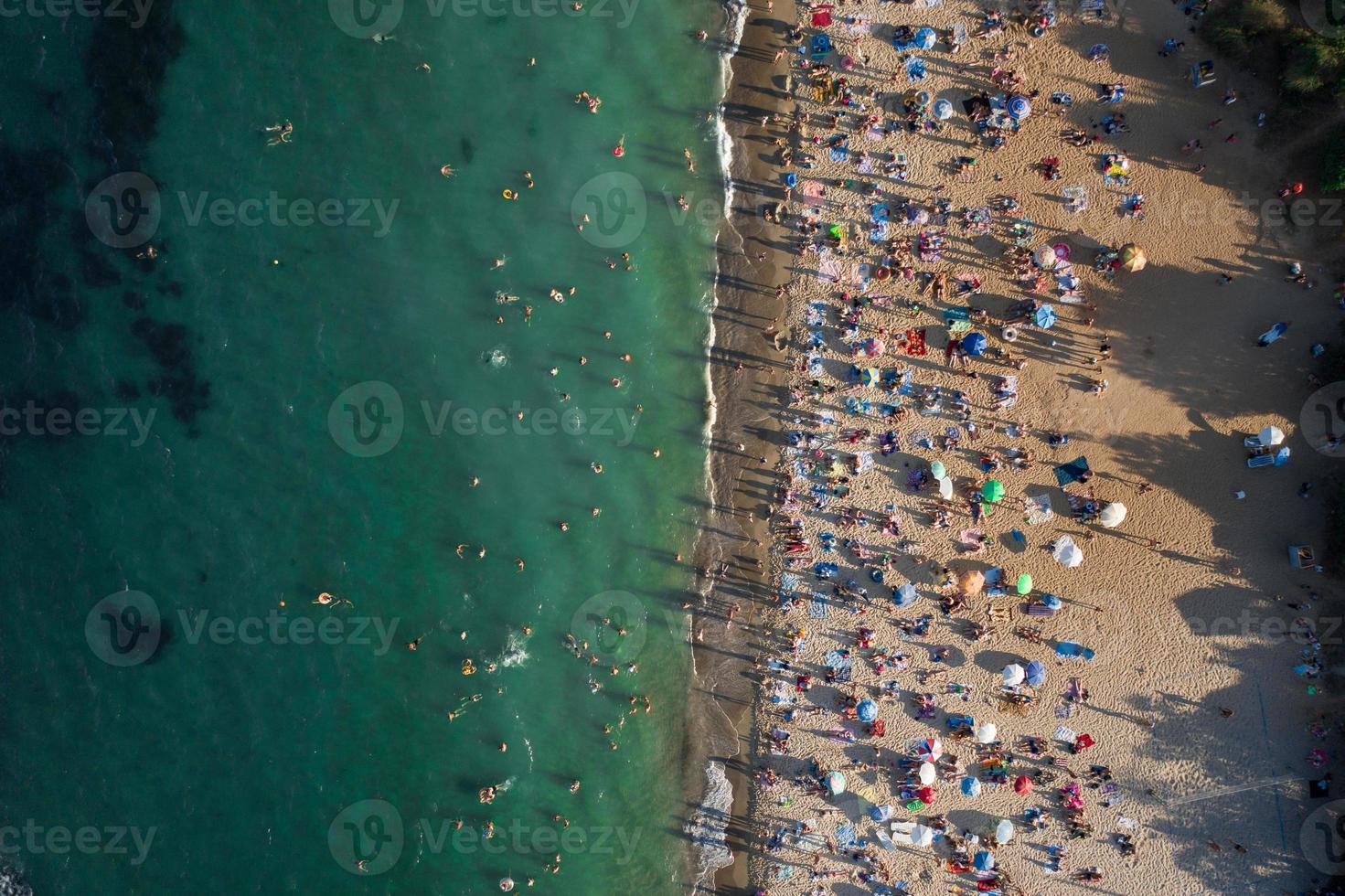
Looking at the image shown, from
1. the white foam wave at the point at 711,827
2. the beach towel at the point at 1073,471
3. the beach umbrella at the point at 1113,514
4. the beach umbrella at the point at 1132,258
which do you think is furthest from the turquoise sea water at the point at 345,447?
the beach umbrella at the point at 1132,258

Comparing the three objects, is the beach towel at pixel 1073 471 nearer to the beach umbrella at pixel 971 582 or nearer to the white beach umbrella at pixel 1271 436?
the beach umbrella at pixel 971 582

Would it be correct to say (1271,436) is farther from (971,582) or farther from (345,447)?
(345,447)

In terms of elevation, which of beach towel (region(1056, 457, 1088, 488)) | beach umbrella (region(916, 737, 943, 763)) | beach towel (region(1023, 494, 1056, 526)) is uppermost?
beach towel (region(1056, 457, 1088, 488))

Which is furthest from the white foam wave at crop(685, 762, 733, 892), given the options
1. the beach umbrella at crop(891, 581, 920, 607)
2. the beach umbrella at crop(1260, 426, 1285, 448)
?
the beach umbrella at crop(1260, 426, 1285, 448)

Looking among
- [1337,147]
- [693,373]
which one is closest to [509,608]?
[693,373]

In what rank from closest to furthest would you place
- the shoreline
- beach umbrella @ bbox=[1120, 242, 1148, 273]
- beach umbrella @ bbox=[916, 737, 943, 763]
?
beach umbrella @ bbox=[1120, 242, 1148, 273]
beach umbrella @ bbox=[916, 737, 943, 763]
the shoreline

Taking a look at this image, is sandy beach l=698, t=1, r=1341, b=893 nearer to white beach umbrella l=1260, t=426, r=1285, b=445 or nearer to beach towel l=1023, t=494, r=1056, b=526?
beach towel l=1023, t=494, r=1056, b=526
